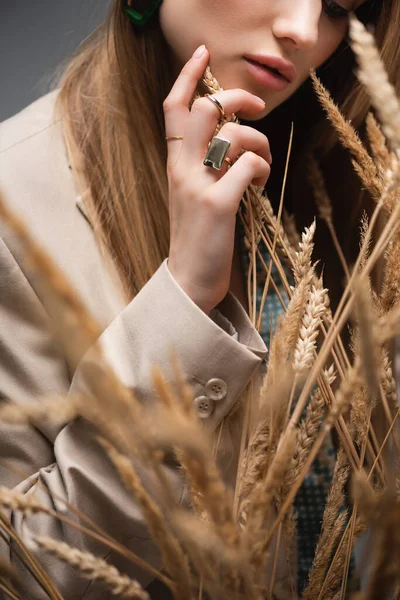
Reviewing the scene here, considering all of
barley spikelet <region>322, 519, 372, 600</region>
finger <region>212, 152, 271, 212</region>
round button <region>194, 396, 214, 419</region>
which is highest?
finger <region>212, 152, 271, 212</region>

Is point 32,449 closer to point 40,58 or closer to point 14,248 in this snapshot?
point 14,248

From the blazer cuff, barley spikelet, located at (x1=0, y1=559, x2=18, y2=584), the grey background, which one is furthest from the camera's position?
the grey background

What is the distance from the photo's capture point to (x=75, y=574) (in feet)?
2.47

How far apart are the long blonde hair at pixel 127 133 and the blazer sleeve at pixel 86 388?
0.16 meters

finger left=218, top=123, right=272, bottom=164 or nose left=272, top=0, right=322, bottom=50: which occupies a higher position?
nose left=272, top=0, right=322, bottom=50

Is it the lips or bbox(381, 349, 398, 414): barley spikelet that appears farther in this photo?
the lips

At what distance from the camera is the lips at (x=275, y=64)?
871 millimetres

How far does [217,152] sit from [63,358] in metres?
0.35

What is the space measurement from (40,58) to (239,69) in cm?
70

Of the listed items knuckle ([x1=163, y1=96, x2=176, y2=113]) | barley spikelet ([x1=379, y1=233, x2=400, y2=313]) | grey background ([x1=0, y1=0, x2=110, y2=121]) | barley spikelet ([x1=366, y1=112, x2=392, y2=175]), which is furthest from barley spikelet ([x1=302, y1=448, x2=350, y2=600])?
grey background ([x1=0, y1=0, x2=110, y2=121])

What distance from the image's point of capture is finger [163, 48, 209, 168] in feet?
2.69

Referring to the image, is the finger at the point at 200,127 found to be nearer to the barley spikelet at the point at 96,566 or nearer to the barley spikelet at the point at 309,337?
the barley spikelet at the point at 309,337

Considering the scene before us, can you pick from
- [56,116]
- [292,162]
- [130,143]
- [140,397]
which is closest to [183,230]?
[140,397]

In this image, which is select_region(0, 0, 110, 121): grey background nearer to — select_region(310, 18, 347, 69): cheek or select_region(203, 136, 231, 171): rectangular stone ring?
select_region(310, 18, 347, 69): cheek
